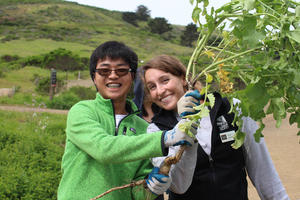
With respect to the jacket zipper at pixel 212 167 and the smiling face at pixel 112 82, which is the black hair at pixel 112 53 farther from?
the jacket zipper at pixel 212 167

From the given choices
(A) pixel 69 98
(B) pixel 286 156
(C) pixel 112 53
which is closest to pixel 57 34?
(A) pixel 69 98

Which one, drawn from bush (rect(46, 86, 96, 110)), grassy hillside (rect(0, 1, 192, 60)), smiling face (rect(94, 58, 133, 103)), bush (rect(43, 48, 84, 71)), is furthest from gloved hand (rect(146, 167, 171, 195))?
grassy hillside (rect(0, 1, 192, 60))

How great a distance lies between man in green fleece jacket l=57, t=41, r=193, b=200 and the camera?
64.1 inches

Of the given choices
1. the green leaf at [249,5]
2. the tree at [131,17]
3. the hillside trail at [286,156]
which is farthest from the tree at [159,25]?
the green leaf at [249,5]

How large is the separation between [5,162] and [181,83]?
4411mm

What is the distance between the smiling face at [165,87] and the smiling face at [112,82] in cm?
17

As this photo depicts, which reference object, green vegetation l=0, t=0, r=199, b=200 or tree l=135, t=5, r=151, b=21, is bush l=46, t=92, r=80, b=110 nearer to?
green vegetation l=0, t=0, r=199, b=200

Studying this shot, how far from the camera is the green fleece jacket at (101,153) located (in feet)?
5.34

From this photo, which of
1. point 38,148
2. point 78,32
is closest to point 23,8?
point 78,32

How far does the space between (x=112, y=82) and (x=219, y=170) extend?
882 mm

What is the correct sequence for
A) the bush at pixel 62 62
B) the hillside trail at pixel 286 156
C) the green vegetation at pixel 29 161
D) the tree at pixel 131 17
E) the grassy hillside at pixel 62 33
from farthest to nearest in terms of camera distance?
the tree at pixel 131 17 < the grassy hillside at pixel 62 33 < the bush at pixel 62 62 < the hillside trail at pixel 286 156 < the green vegetation at pixel 29 161

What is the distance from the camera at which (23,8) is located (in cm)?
6644

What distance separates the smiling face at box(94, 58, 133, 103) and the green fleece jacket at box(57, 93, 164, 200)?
0.05m

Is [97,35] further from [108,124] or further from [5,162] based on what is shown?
[108,124]
